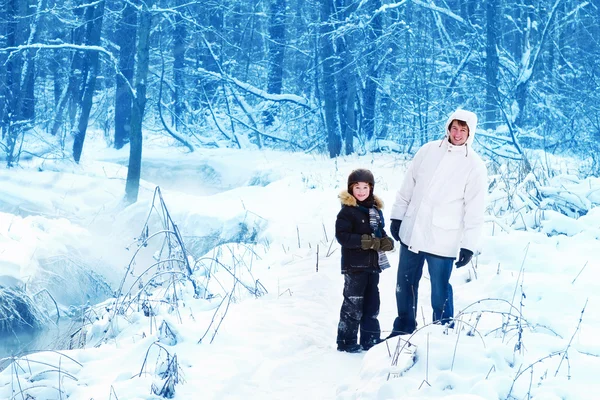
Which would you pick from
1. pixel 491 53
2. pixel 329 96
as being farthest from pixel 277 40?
pixel 491 53

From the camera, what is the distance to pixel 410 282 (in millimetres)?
4914

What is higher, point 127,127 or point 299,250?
point 127,127

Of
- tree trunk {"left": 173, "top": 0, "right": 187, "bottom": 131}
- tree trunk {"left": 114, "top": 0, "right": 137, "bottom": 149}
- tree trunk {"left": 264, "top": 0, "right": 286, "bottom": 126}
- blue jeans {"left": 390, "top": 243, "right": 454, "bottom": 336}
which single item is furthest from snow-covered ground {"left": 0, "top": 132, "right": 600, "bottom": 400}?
tree trunk {"left": 173, "top": 0, "right": 187, "bottom": 131}

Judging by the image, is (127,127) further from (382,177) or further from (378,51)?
(382,177)

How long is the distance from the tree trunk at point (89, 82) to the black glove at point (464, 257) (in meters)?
16.8

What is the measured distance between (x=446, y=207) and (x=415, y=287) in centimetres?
73

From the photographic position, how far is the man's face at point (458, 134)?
4594mm

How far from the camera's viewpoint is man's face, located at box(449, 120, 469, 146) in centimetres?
459

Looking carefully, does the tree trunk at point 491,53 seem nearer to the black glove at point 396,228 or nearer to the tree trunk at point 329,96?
the tree trunk at point 329,96

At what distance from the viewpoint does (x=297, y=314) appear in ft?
19.8

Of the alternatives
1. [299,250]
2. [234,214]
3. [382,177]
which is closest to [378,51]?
[382,177]

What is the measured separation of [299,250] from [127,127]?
1639 cm

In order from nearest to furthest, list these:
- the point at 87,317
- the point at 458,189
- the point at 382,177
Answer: the point at 458,189 < the point at 87,317 < the point at 382,177

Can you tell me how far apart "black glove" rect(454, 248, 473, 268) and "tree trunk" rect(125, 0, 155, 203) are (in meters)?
12.6
